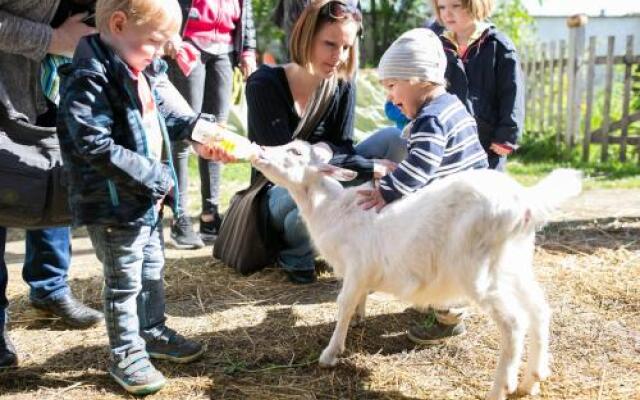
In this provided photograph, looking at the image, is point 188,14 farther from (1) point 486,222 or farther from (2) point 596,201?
(2) point 596,201

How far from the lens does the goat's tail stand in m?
2.48

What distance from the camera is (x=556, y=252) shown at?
470 cm

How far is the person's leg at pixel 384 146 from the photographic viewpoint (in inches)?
163

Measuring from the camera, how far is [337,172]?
3031mm

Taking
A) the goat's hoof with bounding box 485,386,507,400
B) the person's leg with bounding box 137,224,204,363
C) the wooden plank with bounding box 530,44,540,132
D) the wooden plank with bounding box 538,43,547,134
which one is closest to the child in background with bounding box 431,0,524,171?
the goat's hoof with bounding box 485,386,507,400

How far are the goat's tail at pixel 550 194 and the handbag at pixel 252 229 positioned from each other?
180 centimetres

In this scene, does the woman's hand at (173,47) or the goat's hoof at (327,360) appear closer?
the goat's hoof at (327,360)

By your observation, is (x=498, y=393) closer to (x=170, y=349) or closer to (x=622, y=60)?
(x=170, y=349)

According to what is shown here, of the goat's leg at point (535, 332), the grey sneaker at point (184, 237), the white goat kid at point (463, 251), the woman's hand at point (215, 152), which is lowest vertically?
the grey sneaker at point (184, 237)

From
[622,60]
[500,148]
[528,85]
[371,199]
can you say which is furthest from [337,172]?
[528,85]

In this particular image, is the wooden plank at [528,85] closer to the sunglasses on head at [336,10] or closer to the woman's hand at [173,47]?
the woman's hand at [173,47]

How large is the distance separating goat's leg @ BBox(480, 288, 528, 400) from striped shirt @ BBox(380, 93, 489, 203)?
1.91 feet

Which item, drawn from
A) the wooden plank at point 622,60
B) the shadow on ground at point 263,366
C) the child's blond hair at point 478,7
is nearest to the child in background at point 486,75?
the child's blond hair at point 478,7

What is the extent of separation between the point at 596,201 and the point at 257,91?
4.29 metres
